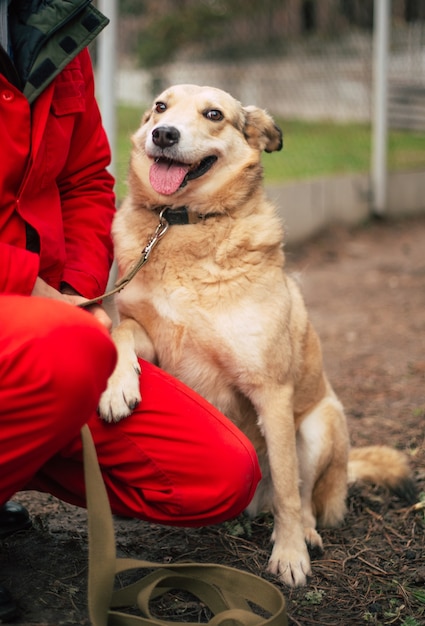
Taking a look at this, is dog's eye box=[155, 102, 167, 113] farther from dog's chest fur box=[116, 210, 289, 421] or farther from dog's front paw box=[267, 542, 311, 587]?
dog's front paw box=[267, 542, 311, 587]

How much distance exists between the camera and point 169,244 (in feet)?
9.06

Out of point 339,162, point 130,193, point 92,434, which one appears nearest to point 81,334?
point 92,434

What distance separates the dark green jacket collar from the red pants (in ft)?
2.09

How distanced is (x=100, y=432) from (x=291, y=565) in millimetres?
801

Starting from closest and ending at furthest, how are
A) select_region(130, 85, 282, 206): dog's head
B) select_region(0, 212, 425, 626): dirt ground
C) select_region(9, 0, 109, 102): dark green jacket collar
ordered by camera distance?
select_region(9, 0, 109, 102): dark green jacket collar, select_region(0, 212, 425, 626): dirt ground, select_region(130, 85, 282, 206): dog's head

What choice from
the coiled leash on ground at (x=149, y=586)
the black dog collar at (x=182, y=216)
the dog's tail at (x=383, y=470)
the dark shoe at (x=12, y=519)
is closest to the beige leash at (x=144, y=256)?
the black dog collar at (x=182, y=216)

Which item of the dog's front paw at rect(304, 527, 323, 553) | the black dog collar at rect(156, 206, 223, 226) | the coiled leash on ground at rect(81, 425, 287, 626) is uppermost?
the black dog collar at rect(156, 206, 223, 226)

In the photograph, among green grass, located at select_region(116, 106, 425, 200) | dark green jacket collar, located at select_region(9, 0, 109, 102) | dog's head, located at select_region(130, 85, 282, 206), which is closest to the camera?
dark green jacket collar, located at select_region(9, 0, 109, 102)

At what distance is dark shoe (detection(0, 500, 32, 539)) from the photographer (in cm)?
268

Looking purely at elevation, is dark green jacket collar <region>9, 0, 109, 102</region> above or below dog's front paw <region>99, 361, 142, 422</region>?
above

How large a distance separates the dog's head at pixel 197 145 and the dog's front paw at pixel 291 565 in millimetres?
1153

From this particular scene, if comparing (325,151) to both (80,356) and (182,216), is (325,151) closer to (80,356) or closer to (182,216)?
(182,216)

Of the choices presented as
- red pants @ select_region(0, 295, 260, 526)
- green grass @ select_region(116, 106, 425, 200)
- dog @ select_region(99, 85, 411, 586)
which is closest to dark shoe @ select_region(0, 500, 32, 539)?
red pants @ select_region(0, 295, 260, 526)

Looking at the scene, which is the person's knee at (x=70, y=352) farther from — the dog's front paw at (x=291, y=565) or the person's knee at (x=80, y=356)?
the dog's front paw at (x=291, y=565)
